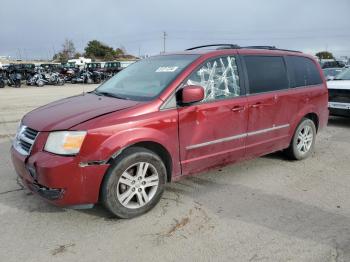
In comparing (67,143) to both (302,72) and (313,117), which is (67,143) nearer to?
(302,72)

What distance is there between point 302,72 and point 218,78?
1976mm

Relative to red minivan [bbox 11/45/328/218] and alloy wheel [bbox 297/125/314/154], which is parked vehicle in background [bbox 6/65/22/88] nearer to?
red minivan [bbox 11/45/328/218]

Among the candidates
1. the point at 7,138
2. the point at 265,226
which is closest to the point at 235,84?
the point at 265,226

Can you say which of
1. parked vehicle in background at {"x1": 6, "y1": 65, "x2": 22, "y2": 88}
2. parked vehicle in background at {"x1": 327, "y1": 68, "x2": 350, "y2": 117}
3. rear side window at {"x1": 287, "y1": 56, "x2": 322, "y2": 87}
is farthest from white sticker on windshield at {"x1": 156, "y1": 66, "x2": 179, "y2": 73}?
parked vehicle in background at {"x1": 6, "y1": 65, "x2": 22, "y2": 88}

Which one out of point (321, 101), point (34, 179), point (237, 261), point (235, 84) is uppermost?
point (235, 84)

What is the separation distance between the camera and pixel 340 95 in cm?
892

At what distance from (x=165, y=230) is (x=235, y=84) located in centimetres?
214

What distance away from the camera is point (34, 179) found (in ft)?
11.5

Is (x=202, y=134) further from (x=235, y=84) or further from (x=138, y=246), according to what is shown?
(x=138, y=246)

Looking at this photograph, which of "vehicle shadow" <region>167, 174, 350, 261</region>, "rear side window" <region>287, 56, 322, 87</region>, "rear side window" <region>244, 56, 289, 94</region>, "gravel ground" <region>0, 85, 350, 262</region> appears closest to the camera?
"gravel ground" <region>0, 85, 350, 262</region>

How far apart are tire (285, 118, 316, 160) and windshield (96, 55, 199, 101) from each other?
2.30m

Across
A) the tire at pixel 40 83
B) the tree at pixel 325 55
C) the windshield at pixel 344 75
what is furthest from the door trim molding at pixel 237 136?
the tree at pixel 325 55

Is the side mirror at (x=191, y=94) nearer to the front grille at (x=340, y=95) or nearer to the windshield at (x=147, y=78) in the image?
the windshield at (x=147, y=78)

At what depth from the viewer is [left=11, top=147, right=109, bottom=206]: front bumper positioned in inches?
133
